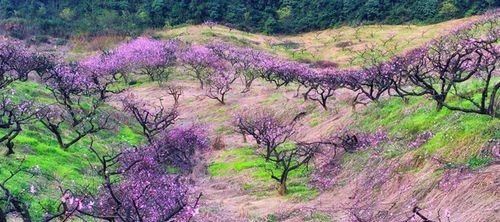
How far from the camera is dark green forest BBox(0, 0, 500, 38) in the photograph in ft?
295

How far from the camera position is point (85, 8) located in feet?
340

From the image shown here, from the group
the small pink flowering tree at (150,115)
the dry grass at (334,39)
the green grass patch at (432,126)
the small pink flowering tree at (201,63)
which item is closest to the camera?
the green grass patch at (432,126)

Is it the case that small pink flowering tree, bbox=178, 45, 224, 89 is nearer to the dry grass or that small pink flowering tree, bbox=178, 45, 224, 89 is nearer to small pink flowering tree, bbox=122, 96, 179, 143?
small pink flowering tree, bbox=122, 96, 179, 143

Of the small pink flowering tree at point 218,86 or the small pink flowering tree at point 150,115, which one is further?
the small pink flowering tree at point 218,86

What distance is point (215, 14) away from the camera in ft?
322

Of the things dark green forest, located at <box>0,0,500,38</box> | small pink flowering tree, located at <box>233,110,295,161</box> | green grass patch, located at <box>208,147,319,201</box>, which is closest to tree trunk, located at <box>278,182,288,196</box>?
green grass patch, located at <box>208,147,319,201</box>

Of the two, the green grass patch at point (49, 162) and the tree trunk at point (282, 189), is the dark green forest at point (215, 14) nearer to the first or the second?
the green grass patch at point (49, 162)

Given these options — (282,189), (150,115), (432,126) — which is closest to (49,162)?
(282,189)

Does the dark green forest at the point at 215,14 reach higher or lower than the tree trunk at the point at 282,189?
lower

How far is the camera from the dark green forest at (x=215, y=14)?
8988cm

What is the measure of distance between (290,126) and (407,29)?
166 feet

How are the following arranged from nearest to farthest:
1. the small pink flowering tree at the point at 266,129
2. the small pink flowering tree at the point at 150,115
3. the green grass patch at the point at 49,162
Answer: the green grass patch at the point at 49,162
the small pink flowering tree at the point at 266,129
the small pink flowering tree at the point at 150,115

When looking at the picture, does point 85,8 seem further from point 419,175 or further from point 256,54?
point 419,175

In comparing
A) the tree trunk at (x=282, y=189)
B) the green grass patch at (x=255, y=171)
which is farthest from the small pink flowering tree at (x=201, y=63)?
the tree trunk at (x=282, y=189)
